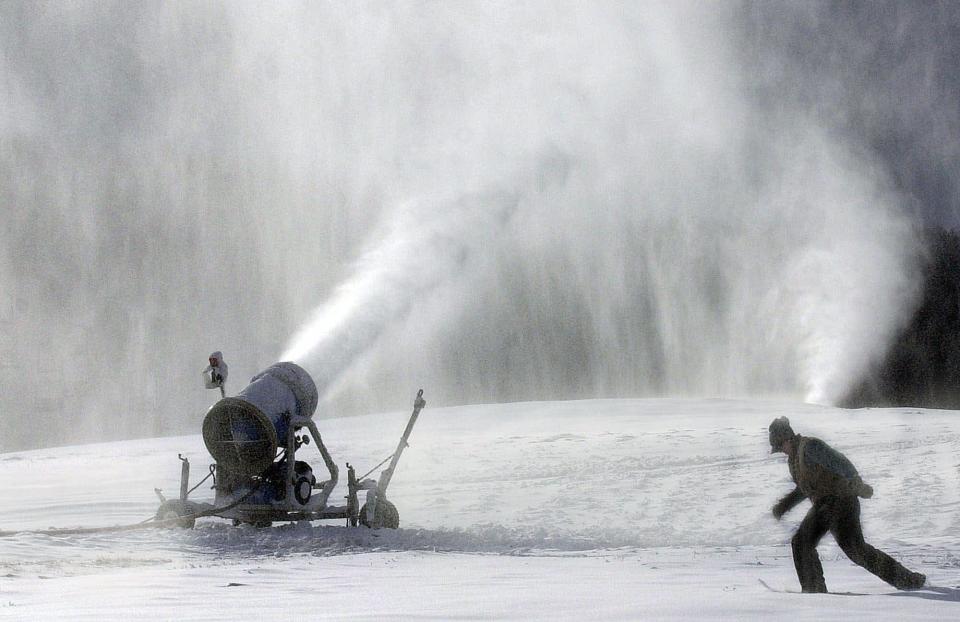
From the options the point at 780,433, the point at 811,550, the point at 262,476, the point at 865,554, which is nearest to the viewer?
the point at 865,554

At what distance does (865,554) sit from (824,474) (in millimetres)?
685

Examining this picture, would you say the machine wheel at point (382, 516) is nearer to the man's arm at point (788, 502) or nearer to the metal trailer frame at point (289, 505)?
the metal trailer frame at point (289, 505)

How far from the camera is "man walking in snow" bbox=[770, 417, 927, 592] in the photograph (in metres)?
7.41

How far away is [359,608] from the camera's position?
22.6 feet

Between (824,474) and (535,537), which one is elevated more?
(824,474)

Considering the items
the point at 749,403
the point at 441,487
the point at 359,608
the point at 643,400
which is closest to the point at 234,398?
the point at 441,487

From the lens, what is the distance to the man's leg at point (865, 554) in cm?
739

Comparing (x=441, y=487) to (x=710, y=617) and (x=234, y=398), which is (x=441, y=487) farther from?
(x=710, y=617)

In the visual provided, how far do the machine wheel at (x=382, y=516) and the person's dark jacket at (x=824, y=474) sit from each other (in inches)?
344

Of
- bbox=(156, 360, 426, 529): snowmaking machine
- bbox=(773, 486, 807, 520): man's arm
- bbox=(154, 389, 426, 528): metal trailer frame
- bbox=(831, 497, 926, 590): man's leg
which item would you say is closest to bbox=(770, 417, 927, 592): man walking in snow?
bbox=(831, 497, 926, 590): man's leg

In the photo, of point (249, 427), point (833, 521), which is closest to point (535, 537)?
point (249, 427)

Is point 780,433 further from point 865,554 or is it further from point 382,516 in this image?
point 382,516

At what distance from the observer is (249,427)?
600 inches

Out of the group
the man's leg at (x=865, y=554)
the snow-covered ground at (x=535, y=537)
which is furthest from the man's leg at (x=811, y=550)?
the snow-covered ground at (x=535, y=537)
